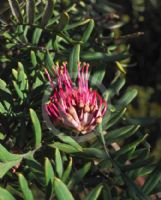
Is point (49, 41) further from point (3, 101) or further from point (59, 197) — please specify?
point (59, 197)

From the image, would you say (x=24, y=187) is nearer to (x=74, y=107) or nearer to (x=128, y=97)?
(x=74, y=107)

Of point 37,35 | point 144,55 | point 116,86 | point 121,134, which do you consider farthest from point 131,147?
point 144,55

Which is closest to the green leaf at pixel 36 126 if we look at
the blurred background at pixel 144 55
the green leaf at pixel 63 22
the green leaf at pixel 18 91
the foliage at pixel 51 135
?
the foliage at pixel 51 135

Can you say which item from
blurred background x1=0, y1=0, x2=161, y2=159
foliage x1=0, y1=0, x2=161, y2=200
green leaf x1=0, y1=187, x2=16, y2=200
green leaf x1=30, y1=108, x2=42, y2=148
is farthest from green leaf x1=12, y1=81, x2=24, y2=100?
blurred background x1=0, y1=0, x2=161, y2=159

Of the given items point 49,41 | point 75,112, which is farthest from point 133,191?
point 49,41

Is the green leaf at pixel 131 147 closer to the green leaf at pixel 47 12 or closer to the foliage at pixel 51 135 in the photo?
the foliage at pixel 51 135

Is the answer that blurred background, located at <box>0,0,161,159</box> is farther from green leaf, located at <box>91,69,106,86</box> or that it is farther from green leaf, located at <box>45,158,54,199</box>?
green leaf, located at <box>45,158,54,199</box>
